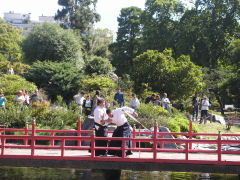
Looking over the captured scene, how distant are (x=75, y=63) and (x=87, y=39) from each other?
1458cm

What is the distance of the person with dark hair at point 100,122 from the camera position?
37.0ft

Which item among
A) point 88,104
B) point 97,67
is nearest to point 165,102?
point 88,104

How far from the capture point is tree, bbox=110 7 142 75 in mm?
48781

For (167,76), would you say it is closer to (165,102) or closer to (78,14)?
(165,102)

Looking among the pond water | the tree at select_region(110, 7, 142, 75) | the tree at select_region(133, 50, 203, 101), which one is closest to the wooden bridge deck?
the pond water

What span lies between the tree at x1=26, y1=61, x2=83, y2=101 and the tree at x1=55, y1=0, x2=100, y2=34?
22365mm

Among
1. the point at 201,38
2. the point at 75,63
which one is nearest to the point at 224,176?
the point at 75,63

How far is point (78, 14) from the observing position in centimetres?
5338

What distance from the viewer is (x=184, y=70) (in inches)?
1067

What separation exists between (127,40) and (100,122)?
131 feet

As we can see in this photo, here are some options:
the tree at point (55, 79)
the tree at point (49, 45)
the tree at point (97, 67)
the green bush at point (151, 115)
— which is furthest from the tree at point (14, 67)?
the green bush at point (151, 115)

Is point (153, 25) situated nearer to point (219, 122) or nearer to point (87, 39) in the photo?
point (87, 39)

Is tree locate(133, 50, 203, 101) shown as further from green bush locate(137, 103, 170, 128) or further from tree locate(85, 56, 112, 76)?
green bush locate(137, 103, 170, 128)

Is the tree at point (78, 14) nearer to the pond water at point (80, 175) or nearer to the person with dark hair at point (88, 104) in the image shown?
the person with dark hair at point (88, 104)
